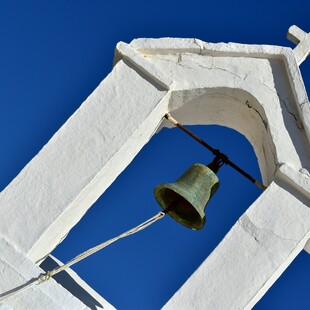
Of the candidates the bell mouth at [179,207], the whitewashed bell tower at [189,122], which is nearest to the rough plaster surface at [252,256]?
the whitewashed bell tower at [189,122]

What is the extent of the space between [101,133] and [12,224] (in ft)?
2.87

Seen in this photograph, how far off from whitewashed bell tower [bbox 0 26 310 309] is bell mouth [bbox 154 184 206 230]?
342 mm

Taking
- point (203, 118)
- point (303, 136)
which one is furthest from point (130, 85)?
point (303, 136)

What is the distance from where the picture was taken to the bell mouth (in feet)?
20.4

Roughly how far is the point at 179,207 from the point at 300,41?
151 centimetres

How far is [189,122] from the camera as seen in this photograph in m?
6.87

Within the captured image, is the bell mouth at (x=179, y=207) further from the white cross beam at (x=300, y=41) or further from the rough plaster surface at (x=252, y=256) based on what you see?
the white cross beam at (x=300, y=41)

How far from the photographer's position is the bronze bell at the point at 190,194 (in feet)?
19.9

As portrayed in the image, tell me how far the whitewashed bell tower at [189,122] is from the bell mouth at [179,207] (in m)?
0.34

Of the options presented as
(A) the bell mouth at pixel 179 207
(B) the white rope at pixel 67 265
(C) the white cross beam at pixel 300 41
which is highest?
(C) the white cross beam at pixel 300 41

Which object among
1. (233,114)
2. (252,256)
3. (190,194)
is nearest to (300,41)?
(233,114)

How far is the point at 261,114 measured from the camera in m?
6.34

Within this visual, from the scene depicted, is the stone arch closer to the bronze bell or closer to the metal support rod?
the metal support rod

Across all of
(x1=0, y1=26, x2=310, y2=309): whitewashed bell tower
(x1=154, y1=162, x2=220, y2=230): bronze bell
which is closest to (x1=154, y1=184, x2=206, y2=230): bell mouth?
(x1=154, y1=162, x2=220, y2=230): bronze bell
